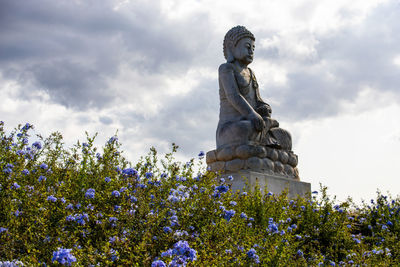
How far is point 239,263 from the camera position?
3096 millimetres

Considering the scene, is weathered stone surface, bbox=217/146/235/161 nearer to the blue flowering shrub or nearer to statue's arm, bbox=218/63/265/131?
statue's arm, bbox=218/63/265/131

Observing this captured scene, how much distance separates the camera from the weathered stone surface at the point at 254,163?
25.7 feet

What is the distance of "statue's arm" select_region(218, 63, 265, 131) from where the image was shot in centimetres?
818

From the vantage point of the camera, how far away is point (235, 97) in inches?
332

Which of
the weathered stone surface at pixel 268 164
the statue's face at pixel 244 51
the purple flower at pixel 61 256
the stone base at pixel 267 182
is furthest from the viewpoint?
the statue's face at pixel 244 51

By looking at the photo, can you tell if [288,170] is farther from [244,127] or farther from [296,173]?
[244,127]

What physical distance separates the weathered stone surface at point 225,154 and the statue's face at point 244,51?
208 cm

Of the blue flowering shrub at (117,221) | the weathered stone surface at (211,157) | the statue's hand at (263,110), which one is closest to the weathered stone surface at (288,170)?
the statue's hand at (263,110)

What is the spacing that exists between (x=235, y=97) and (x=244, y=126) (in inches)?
27.9

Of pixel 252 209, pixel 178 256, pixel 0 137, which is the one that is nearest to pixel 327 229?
pixel 252 209

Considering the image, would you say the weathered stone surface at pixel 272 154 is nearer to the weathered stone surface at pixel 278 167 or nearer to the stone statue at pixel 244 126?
the stone statue at pixel 244 126

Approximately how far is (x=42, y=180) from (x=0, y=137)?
167 cm

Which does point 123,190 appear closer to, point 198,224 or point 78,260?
point 198,224

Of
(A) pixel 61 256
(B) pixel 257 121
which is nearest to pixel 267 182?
(B) pixel 257 121
